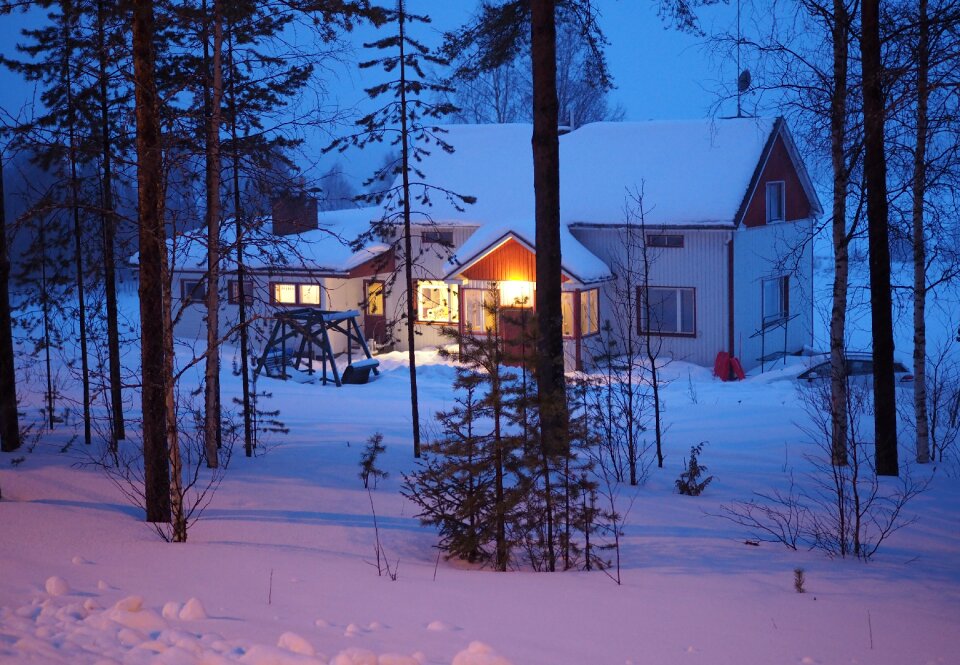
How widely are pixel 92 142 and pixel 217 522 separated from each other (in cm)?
687

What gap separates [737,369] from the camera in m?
24.5

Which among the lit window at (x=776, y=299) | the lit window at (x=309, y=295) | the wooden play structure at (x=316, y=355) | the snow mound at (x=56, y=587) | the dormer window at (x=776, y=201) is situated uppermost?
the dormer window at (x=776, y=201)

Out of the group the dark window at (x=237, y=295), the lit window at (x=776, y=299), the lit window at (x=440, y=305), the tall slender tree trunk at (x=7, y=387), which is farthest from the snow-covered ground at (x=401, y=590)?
the lit window at (x=440, y=305)

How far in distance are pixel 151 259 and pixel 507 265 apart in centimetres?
1903

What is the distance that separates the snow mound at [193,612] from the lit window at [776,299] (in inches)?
965

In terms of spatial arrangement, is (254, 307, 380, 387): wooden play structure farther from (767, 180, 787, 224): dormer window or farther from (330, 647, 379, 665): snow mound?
(330, 647, 379, 665): snow mound

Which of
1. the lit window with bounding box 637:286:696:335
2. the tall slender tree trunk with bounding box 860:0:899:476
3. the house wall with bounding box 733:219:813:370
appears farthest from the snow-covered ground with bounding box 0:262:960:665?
the lit window with bounding box 637:286:696:335

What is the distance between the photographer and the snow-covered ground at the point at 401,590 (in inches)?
187

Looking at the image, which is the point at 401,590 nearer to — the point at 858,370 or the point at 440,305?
the point at 858,370

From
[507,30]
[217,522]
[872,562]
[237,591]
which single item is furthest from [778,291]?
[237,591]

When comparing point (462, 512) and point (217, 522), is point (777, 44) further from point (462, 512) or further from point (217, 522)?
point (217, 522)

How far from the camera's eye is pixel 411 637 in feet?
16.1

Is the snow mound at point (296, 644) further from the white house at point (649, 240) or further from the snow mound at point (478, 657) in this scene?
the white house at point (649, 240)

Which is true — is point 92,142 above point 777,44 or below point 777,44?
below
